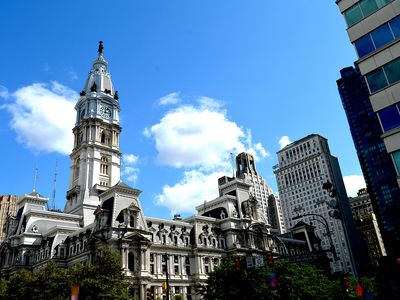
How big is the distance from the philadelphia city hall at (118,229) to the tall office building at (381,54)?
110 feet

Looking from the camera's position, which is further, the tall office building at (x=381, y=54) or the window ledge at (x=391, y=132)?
the tall office building at (x=381, y=54)

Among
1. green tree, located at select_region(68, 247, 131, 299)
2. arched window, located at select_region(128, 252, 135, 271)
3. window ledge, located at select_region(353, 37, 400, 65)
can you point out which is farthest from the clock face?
window ledge, located at select_region(353, 37, 400, 65)

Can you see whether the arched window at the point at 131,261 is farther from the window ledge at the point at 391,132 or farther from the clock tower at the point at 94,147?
the window ledge at the point at 391,132

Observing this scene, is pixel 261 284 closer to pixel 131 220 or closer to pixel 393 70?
pixel 393 70

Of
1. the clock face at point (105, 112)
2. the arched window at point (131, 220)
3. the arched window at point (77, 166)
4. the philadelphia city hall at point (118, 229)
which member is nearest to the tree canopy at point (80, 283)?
the philadelphia city hall at point (118, 229)

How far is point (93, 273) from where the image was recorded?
47.3 meters

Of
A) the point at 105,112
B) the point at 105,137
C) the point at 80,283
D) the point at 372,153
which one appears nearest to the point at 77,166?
the point at 105,137

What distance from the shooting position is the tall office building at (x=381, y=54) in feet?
93.0

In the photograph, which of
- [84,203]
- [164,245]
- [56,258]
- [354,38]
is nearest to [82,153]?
[84,203]

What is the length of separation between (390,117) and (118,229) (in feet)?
161

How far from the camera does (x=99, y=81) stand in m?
117

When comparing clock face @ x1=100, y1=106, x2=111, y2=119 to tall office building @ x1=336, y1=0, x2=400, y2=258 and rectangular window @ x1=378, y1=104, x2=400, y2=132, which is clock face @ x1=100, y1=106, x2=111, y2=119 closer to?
tall office building @ x1=336, y1=0, x2=400, y2=258

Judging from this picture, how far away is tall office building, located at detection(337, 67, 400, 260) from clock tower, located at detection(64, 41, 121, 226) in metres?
96.6

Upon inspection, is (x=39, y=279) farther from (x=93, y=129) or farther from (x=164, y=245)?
(x=93, y=129)
